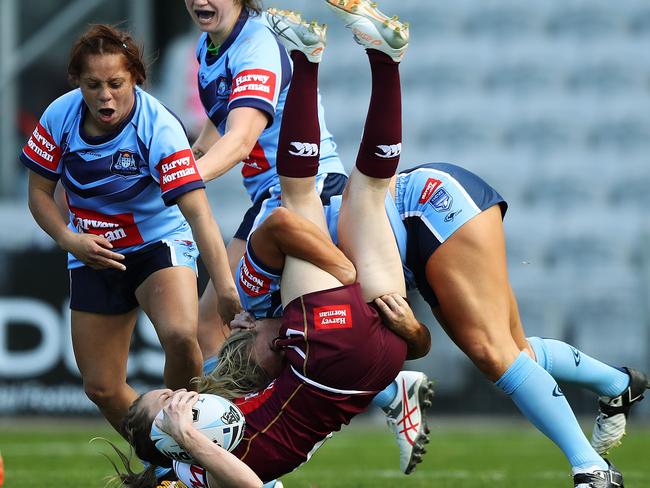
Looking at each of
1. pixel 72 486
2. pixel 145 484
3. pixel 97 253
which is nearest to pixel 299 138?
pixel 97 253

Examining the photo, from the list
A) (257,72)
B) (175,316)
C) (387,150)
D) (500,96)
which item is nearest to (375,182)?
(387,150)

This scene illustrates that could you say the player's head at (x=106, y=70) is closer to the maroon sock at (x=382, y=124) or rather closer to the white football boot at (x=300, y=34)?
the white football boot at (x=300, y=34)

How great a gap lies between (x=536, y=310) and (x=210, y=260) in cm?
583

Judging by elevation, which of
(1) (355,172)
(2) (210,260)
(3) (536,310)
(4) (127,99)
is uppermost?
(4) (127,99)

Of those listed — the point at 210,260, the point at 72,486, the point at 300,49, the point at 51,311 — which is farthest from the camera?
the point at 51,311

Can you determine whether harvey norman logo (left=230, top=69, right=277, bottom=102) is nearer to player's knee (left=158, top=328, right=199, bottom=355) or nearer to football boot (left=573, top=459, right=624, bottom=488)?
player's knee (left=158, top=328, right=199, bottom=355)

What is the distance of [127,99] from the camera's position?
5.07 m

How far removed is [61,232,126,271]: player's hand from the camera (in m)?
4.98

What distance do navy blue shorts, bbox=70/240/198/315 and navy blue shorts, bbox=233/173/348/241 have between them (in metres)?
0.32

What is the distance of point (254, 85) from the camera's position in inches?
207

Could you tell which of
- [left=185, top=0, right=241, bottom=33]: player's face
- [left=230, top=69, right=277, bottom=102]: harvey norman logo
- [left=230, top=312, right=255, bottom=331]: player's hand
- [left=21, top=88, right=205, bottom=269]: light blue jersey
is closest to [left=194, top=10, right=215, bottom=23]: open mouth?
[left=185, top=0, right=241, bottom=33]: player's face

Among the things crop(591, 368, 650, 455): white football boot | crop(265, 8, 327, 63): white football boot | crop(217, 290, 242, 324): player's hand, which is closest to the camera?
crop(265, 8, 327, 63): white football boot

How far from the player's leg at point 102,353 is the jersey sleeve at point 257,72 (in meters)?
1.14

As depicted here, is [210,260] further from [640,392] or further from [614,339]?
[614,339]
